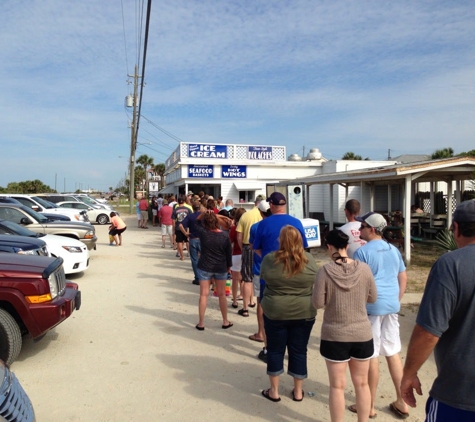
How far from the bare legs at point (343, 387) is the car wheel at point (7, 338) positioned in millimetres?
3340

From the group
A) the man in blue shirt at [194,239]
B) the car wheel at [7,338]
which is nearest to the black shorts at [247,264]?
the man in blue shirt at [194,239]

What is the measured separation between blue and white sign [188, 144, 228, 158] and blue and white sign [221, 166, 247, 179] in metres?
0.70

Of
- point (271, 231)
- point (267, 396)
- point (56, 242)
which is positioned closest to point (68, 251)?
point (56, 242)

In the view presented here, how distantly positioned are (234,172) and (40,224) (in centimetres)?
1236

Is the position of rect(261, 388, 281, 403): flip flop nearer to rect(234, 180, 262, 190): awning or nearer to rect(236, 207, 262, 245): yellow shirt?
rect(236, 207, 262, 245): yellow shirt

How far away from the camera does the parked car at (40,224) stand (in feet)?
35.4

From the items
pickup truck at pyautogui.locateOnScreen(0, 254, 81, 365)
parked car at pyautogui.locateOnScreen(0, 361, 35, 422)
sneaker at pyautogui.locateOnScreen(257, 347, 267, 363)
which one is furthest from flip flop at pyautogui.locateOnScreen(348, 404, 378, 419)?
pickup truck at pyautogui.locateOnScreen(0, 254, 81, 365)

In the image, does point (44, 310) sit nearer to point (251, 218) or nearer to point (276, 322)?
point (276, 322)

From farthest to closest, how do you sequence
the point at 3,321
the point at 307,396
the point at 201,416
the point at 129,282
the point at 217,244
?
the point at 129,282, the point at 217,244, the point at 3,321, the point at 307,396, the point at 201,416

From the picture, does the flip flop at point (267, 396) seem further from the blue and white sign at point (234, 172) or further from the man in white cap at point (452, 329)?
the blue and white sign at point (234, 172)

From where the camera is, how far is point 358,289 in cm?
314

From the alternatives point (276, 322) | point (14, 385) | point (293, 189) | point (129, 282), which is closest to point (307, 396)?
point (276, 322)

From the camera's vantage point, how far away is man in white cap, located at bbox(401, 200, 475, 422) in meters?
2.01

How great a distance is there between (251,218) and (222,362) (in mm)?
2276
